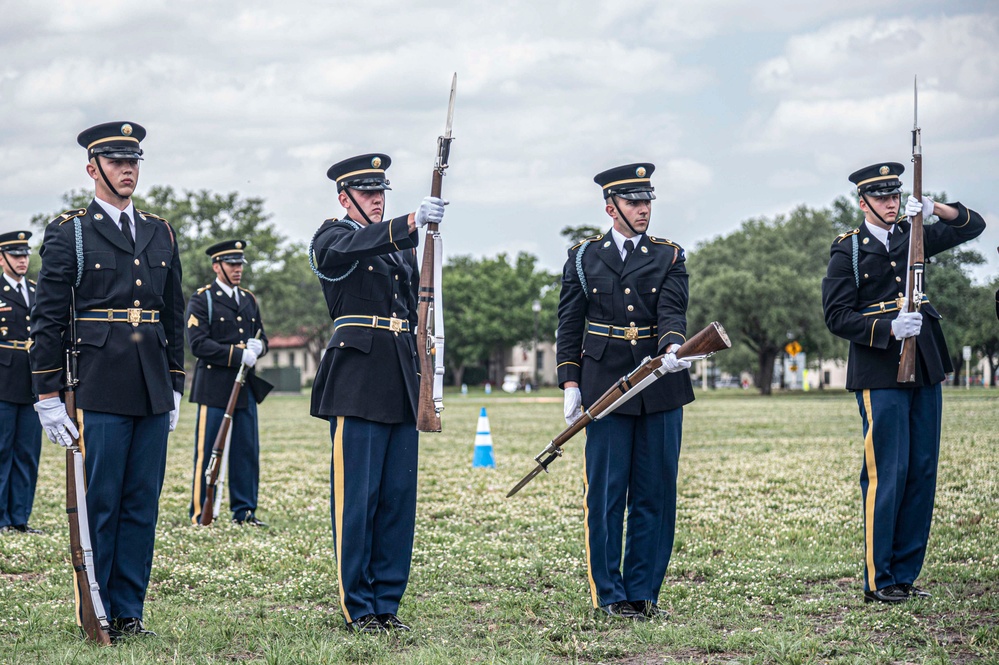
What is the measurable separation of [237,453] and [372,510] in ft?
17.6

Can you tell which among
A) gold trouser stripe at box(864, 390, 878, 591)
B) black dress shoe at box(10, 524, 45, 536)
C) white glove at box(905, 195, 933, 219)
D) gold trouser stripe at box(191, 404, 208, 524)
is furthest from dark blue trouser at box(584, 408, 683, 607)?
black dress shoe at box(10, 524, 45, 536)

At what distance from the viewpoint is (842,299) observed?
7.37 meters

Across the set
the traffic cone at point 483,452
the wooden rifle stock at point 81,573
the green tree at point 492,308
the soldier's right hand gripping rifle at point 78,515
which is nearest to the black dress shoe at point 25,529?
the soldier's right hand gripping rifle at point 78,515

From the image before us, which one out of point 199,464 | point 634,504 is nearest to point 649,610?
point 634,504

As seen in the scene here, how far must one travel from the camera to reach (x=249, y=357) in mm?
11273

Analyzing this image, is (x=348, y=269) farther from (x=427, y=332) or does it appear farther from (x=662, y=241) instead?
(x=662, y=241)

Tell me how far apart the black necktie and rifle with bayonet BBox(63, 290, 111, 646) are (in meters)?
0.43

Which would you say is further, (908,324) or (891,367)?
(891,367)

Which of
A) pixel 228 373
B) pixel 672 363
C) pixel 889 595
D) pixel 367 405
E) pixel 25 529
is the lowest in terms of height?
pixel 25 529

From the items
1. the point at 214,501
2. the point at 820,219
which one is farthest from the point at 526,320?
the point at 214,501

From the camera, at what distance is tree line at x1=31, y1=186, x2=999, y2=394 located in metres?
58.3

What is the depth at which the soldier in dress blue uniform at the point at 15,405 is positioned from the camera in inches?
426

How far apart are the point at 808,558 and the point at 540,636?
320 centimetres

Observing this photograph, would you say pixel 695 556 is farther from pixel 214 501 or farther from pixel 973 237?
pixel 214 501
